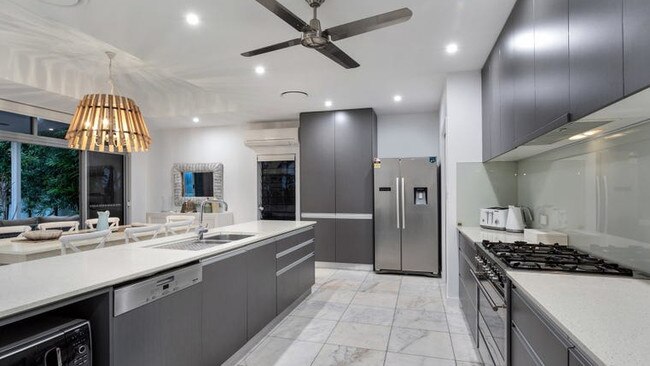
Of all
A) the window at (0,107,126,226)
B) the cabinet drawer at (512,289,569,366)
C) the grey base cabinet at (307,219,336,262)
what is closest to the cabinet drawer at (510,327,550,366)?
the cabinet drawer at (512,289,569,366)

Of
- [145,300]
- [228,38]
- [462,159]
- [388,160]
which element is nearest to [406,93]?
[388,160]

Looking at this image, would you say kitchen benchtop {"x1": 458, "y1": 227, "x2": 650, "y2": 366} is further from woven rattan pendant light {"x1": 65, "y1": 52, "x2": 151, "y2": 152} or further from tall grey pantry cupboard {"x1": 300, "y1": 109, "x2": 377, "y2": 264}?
woven rattan pendant light {"x1": 65, "y1": 52, "x2": 151, "y2": 152}

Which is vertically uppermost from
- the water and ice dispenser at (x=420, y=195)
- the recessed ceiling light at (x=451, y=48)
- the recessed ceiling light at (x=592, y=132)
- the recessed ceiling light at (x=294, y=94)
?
the recessed ceiling light at (x=294, y=94)

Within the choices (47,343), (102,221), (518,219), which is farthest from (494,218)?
(102,221)

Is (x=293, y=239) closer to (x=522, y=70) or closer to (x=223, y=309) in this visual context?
(x=223, y=309)

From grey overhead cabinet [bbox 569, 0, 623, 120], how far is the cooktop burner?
0.76 metres

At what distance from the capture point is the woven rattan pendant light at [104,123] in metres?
3.38

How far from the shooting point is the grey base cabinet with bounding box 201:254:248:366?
2.02 m

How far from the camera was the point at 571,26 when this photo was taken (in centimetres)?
142

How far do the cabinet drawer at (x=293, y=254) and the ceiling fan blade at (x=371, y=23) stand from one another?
1939 mm

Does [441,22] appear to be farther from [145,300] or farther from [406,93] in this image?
[145,300]

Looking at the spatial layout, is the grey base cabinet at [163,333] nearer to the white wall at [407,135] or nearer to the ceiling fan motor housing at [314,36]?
the ceiling fan motor housing at [314,36]

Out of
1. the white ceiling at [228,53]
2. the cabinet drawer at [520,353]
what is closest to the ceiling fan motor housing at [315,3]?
the white ceiling at [228,53]

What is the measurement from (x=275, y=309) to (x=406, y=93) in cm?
322
